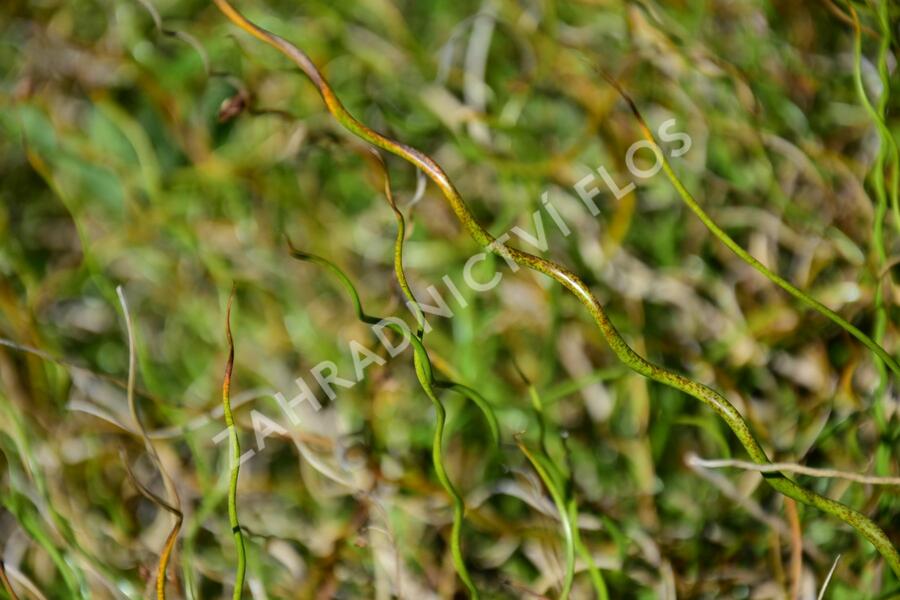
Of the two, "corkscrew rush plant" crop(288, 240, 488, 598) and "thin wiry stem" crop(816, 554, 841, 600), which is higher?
"corkscrew rush plant" crop(288, 240, 488, 598)

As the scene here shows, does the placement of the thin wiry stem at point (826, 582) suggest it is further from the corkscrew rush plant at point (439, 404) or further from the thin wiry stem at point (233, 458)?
the thin wiry stem at point (233, 458)

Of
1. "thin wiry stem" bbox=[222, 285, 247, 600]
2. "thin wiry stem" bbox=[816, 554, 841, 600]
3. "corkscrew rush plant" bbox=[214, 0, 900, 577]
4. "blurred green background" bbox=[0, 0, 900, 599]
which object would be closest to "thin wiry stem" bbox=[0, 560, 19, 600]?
"blurred green background" bbox=[0, 0, 900, 599]

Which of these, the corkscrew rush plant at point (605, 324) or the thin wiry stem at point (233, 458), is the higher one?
the corkscrew rush plant at point (605, 324)

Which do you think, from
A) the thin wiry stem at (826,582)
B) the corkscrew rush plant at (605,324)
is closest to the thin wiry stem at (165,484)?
the corkscrew rush plant at (605,324)

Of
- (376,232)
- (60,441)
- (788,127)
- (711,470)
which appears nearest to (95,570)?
(60,441)

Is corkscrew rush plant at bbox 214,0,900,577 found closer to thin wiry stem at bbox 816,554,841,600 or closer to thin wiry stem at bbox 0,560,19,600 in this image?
thin wiry stem at bbox 816,554,841,600

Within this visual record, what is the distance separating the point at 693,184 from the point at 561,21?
13 centimetres

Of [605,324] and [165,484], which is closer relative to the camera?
[605,324]

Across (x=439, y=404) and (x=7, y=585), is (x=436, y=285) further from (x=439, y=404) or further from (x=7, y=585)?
(x=7, y=585)

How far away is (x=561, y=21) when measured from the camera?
0.51m

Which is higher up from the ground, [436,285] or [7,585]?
[436,285]

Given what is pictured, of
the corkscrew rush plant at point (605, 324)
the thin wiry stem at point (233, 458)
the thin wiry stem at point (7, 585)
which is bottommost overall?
the thin wiry stem at point (7, 585)

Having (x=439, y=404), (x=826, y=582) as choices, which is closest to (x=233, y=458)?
(x=439, y=404)

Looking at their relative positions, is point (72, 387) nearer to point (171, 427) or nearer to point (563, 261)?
point (171, 427)
